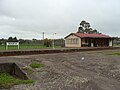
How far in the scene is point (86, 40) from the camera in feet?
136

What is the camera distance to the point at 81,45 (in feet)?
133

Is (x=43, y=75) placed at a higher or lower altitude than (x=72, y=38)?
lower

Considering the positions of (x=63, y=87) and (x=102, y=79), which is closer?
(x=63, y=87)

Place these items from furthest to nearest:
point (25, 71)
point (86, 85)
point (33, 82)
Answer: point (25, 71), point (33, 82), point (86, 85)

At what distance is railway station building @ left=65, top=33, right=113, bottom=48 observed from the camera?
4075 centimetres

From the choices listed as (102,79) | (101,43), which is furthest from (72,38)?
(102,79)

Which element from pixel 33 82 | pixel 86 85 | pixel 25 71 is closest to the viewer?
pixel 86 85

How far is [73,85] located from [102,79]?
5.87 feet

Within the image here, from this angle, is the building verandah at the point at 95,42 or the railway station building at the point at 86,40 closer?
the railway station building at the point at 86,40

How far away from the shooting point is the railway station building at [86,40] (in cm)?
4075

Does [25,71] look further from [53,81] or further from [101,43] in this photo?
[101,43]

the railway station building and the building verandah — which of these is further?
the building verandah

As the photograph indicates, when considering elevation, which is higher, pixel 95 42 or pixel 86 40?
pixel 86 40

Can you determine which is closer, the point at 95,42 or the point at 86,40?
the point at 86,40
